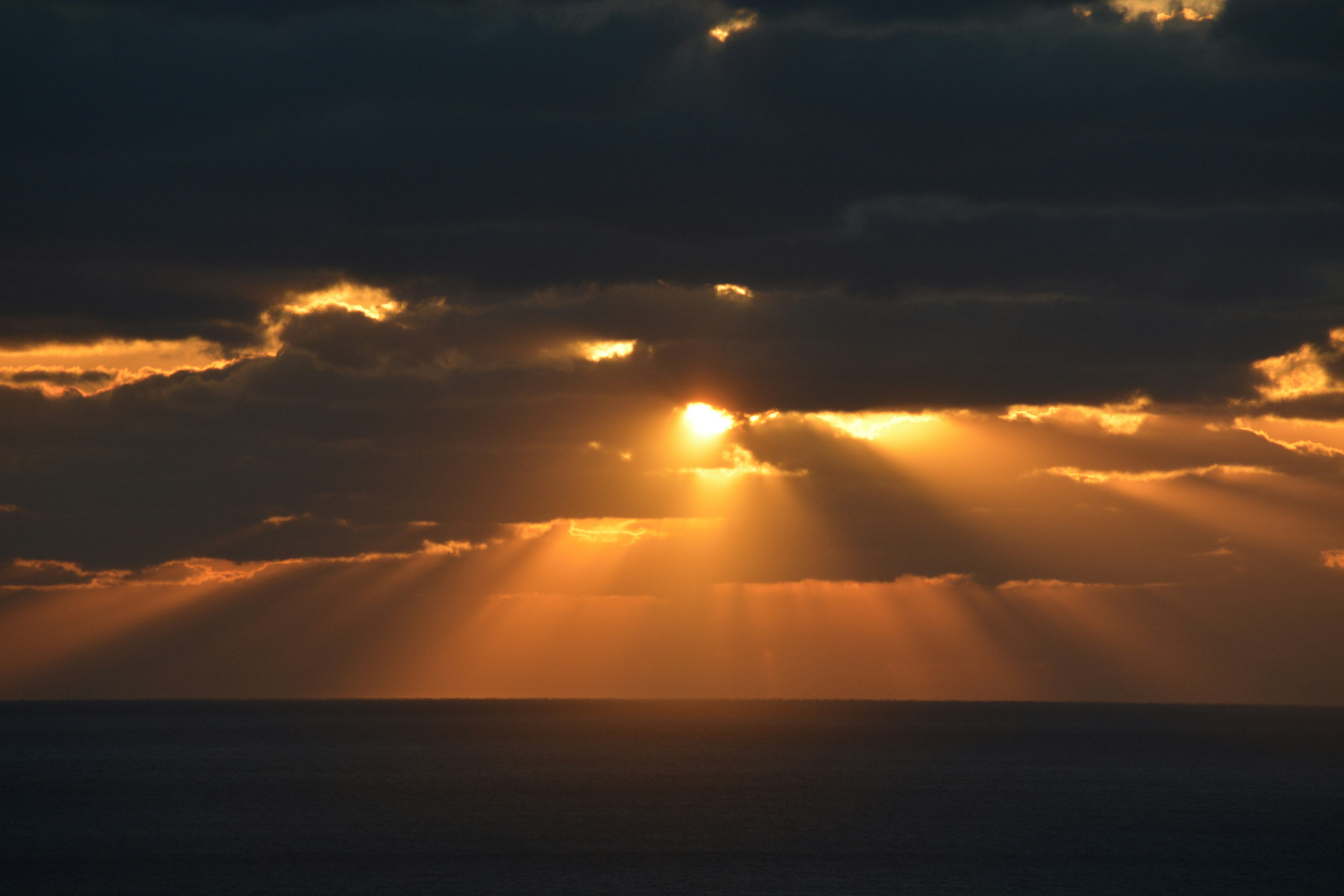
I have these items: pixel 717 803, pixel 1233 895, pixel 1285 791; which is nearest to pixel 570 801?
pixel 717 803

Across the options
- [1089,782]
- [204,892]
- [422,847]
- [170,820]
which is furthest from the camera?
[1089,782]

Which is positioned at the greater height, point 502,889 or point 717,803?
point 502,889

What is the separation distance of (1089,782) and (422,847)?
11228 centimetres

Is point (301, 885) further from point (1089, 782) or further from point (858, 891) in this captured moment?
point (1089, 782)

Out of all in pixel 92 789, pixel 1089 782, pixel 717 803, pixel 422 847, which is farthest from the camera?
pixel 1089 782

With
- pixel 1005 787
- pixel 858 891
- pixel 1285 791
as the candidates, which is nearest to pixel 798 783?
pixel 1005 787

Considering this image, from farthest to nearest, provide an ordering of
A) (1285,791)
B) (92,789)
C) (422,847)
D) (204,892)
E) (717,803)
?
1. (1285,791)
2. (92,789)
3. (717,803)
4. (422,847)
5. (204,892)

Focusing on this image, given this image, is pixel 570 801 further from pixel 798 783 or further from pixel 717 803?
pixel 798 783

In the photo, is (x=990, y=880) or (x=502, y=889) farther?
(x=990, y=880)

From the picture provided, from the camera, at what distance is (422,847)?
12050 centimetres

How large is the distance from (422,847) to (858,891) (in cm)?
3976

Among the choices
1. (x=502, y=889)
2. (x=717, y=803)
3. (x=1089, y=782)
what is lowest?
(x=1089, y=782)

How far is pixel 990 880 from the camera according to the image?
10612 cm

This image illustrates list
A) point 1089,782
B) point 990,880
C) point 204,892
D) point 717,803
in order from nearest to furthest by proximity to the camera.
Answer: point 204,892 < point 990,880 < point 717,803 < point 1089,782
